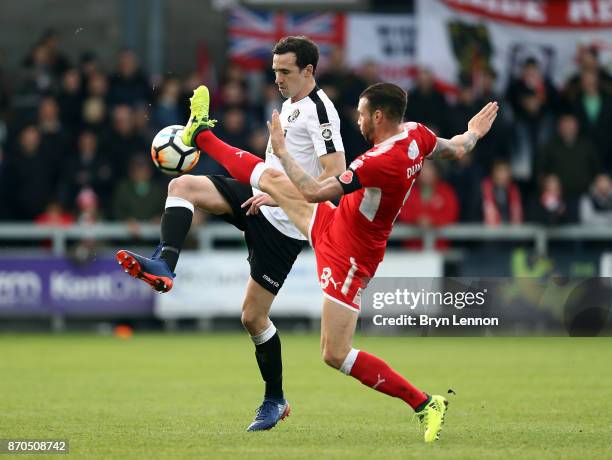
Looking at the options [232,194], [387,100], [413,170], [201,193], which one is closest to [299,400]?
[232,194]

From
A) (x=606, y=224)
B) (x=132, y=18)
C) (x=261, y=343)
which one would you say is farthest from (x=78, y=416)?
(x=132, y=18)

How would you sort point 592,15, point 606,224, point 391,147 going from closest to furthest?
point 391,147 → point 606,224 → point 592,15

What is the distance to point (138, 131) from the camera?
17734 mm

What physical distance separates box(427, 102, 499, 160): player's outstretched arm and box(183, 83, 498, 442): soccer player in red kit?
90 millimetres

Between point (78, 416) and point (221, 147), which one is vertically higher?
point (221, 147)

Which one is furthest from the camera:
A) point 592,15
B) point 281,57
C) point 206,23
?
point 206,23

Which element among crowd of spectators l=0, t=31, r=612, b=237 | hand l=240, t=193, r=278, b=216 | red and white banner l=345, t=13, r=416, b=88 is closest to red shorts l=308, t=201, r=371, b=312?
hand l=240, t=193, r=278, b=216

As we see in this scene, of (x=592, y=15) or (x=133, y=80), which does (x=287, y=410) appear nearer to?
(x=133, y=80)

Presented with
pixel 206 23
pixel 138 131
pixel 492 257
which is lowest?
pixel 492 257

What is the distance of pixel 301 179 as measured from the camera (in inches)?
306

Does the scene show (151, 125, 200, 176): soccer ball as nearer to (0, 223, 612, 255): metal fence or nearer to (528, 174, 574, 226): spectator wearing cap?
(0, 223, 612, 255): metal fence

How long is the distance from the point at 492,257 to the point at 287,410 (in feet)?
30.4

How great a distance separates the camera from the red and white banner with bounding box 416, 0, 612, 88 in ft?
63.0

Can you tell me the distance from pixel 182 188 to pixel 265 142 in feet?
28.2
